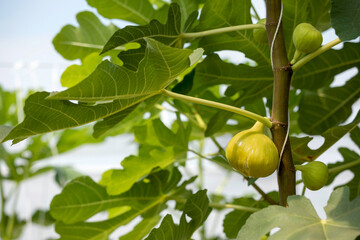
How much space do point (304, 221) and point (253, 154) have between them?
0.33 ft

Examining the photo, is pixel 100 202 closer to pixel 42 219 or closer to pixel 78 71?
pixel 78 71

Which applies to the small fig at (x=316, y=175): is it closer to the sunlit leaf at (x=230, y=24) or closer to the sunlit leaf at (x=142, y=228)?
the sunlit leaf at (x=230, y=24)

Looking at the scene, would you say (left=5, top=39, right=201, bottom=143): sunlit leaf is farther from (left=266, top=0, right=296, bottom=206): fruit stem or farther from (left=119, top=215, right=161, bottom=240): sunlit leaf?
(left=119, top=215, right=161, bottom=240): sunlit leaf

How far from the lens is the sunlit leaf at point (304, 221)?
1.76 ft

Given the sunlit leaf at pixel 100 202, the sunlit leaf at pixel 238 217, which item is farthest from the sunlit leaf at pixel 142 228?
the sunlit leaf at pixel 238 217

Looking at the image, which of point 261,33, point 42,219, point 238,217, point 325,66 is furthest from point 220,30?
point 42,219

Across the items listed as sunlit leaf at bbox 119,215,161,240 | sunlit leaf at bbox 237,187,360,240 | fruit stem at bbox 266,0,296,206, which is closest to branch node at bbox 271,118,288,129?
fruit stem at bbox 266,0,296,206

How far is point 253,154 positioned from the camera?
59 cm

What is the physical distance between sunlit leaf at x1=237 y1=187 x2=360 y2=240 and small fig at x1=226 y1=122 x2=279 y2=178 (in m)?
0.05

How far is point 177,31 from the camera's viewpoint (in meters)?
0.80

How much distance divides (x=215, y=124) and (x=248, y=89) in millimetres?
102

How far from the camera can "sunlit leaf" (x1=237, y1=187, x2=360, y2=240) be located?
21.2 inches

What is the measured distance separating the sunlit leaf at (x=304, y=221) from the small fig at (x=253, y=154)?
0.05m

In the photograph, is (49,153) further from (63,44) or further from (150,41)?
(150,41)
